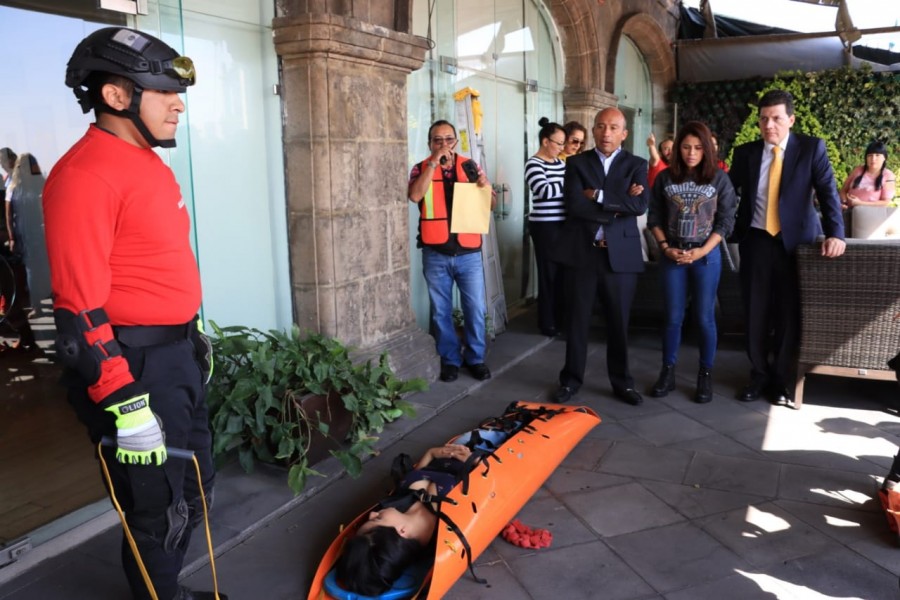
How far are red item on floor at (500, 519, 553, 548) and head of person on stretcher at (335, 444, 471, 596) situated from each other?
1.42ft

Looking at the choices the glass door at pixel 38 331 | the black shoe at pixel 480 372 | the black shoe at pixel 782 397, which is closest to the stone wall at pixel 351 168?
the black shoe at pixel 480 372

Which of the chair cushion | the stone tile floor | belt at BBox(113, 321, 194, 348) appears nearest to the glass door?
the stone tile floor

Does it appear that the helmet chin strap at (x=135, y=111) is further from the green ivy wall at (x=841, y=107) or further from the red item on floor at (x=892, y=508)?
the green ivy wall at (x=841, y=107)

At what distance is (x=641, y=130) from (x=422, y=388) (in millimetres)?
8589

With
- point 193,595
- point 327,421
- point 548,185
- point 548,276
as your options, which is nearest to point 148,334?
point 193,595

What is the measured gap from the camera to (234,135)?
3799 mm

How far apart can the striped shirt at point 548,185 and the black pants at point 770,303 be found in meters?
1.58

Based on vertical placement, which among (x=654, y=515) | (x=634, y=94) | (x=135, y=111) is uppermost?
(x=634, y=94)

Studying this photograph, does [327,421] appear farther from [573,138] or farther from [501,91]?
[501,91]

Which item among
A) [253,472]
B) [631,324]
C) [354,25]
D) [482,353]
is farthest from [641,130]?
[253,472]

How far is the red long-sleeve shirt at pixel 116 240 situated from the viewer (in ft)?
6.08

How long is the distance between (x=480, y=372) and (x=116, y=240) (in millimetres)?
3266

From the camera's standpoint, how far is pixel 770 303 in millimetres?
4465

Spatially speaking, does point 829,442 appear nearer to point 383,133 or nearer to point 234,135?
point 383,133
